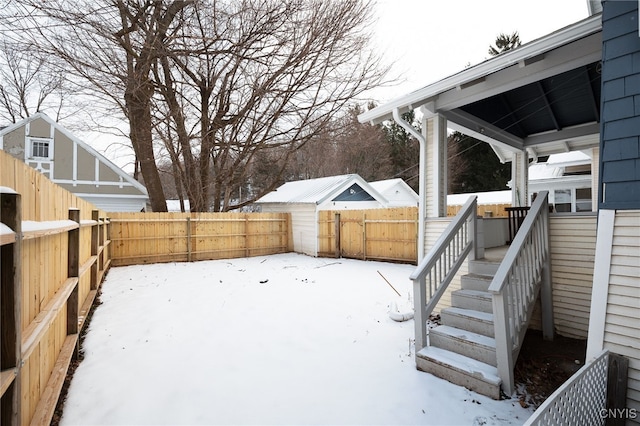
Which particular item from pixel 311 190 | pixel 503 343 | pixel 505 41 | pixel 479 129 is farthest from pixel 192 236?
pixel 505 41

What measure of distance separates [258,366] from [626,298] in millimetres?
3186

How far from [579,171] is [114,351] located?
47.3ft

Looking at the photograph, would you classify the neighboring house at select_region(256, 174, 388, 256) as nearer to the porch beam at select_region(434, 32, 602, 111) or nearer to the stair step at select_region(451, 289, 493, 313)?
the porch beam at select_region(434, 32, 602, 111)

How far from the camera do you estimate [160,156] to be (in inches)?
440

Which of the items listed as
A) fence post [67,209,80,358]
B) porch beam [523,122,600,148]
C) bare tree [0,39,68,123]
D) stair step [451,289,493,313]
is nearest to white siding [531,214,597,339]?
stair step [451,289,493,313]

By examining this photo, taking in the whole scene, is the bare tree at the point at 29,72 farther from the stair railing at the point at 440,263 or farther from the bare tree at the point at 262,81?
the stair railing at the point at 440,263

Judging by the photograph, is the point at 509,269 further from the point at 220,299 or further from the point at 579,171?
the point at 579,171

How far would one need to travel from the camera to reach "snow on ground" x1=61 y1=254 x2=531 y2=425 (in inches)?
98.5

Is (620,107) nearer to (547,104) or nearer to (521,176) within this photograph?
(547,104)

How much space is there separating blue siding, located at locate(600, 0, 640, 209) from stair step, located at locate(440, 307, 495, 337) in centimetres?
143

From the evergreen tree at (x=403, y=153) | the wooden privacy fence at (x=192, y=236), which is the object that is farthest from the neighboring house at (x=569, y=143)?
the evergreen tree at (x=403, y=153)

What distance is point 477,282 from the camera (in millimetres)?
3693

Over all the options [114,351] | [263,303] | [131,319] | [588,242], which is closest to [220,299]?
[263,303]

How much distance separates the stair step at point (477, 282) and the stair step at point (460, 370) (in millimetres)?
904
